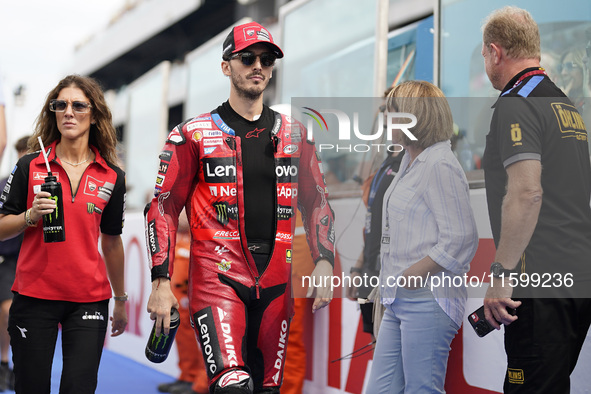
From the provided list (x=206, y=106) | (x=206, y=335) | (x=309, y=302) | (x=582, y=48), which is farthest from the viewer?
(x=206, y=106)

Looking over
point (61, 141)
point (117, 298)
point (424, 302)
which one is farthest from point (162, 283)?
point (424, 302)

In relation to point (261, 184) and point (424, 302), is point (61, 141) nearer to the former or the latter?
point (261, 184)

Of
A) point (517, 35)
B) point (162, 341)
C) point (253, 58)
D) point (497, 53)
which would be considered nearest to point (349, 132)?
point (253, 58)

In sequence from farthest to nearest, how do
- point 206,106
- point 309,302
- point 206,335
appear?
point 206,106 < point 309,302 < point 206,335

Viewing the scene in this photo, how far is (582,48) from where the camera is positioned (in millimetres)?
3717

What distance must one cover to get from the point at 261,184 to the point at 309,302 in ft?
8.02

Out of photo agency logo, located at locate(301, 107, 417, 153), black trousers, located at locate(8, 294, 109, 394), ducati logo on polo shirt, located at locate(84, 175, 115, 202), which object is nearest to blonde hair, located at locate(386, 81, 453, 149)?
photo agency logo, located at locate(301, 107, 417, 153)

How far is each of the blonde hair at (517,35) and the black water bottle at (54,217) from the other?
6.83 ft

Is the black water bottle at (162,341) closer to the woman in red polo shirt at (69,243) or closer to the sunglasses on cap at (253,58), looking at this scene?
the woman in red polo shirt at (69,243)

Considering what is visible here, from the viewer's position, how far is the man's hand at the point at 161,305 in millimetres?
3281

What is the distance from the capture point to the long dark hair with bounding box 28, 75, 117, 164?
3736 millimetres

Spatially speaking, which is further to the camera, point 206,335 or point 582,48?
point 582,48

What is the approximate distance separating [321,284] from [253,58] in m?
1.15

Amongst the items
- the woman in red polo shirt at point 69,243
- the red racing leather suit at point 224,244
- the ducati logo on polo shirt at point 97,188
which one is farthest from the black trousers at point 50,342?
the ducati logo on polo shirt at point 97,188
